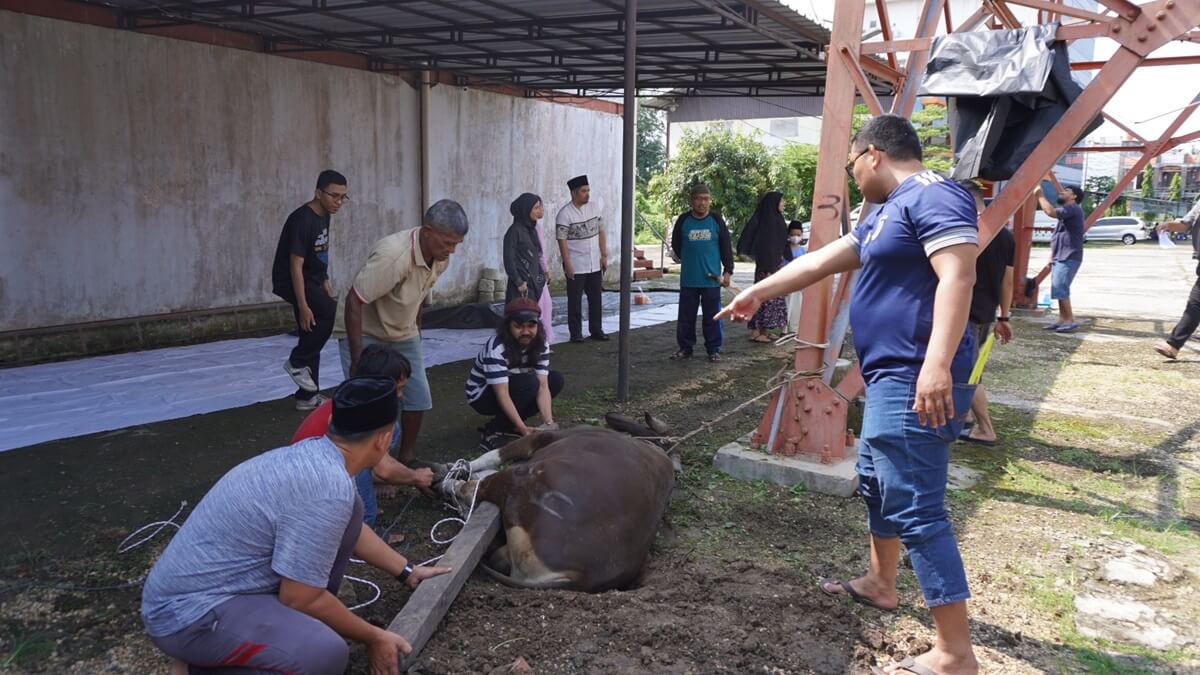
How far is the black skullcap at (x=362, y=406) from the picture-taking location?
2391 mm

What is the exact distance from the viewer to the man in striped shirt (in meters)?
4.88

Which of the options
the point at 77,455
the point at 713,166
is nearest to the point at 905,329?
the point at 77,455

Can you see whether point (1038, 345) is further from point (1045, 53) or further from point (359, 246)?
point (359, 246)

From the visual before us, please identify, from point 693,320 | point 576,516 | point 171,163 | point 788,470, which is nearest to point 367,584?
point 576,516

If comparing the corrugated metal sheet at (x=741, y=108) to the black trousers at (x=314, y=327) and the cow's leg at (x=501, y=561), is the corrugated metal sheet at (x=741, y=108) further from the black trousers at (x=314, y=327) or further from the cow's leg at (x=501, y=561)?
the cow's leg at (x=501, y=561)

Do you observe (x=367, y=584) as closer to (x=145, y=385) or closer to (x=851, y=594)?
(x=851, y=594)

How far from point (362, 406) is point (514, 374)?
275cm

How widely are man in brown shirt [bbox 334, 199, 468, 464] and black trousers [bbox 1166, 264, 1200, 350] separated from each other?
810 centimetres

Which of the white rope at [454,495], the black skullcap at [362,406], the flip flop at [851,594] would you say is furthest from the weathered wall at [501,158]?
the black skullcap at [362,406]

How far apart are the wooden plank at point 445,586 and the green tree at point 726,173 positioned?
56.8ft

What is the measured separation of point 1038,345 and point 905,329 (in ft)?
27.0

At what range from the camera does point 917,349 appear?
275 centimetres

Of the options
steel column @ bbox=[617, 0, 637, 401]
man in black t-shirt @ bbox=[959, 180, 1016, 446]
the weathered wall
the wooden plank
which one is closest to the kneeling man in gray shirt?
the wooden plank

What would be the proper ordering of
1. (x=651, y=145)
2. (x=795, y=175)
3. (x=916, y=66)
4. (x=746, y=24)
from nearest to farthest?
(x=916, y=66), (x=746, y=24), (x=795, y=175), (x=651, y=145)
